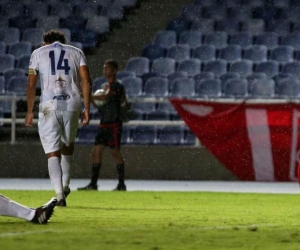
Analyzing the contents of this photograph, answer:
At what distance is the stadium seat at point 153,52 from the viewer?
22531 mm

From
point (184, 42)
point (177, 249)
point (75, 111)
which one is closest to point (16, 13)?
point (184, 42)

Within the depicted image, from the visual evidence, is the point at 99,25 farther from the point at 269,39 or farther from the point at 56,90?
the point at 56,90

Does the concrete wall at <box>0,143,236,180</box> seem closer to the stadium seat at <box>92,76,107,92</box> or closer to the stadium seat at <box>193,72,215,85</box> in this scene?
the stadium seat at <box>92,76,107,92</box>

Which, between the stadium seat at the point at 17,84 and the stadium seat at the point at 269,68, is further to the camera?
the stadium seat at the point at 269,68

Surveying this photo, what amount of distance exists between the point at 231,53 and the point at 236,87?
1.77m

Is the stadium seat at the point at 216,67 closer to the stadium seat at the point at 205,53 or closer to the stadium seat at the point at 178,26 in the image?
the stadium seat at the point at 205,53

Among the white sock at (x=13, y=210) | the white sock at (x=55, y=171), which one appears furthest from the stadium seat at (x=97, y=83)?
the white sock at (x=13, y=210)

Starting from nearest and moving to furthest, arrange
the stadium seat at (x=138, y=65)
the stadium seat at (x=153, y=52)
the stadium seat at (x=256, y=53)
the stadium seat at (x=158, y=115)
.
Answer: the stadium seat at (x=158, y=115), the stadium seat at (x=138, y=65), the stadium seat at (x=256, y=53), the stadium seat at (x=153, y=52)

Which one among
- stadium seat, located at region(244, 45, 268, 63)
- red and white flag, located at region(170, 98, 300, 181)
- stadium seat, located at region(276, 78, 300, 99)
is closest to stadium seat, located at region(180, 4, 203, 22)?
stadium seat, located at region(244, 45, 268, 63)

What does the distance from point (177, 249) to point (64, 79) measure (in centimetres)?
439

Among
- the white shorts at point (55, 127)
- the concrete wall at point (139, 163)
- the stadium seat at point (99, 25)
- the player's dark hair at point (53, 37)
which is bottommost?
the concrete wall at point (139, 163)

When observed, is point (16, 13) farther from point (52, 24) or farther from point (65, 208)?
point (65, 208)

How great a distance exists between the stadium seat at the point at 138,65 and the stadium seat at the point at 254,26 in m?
2.78

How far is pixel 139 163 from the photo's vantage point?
18250 mm
